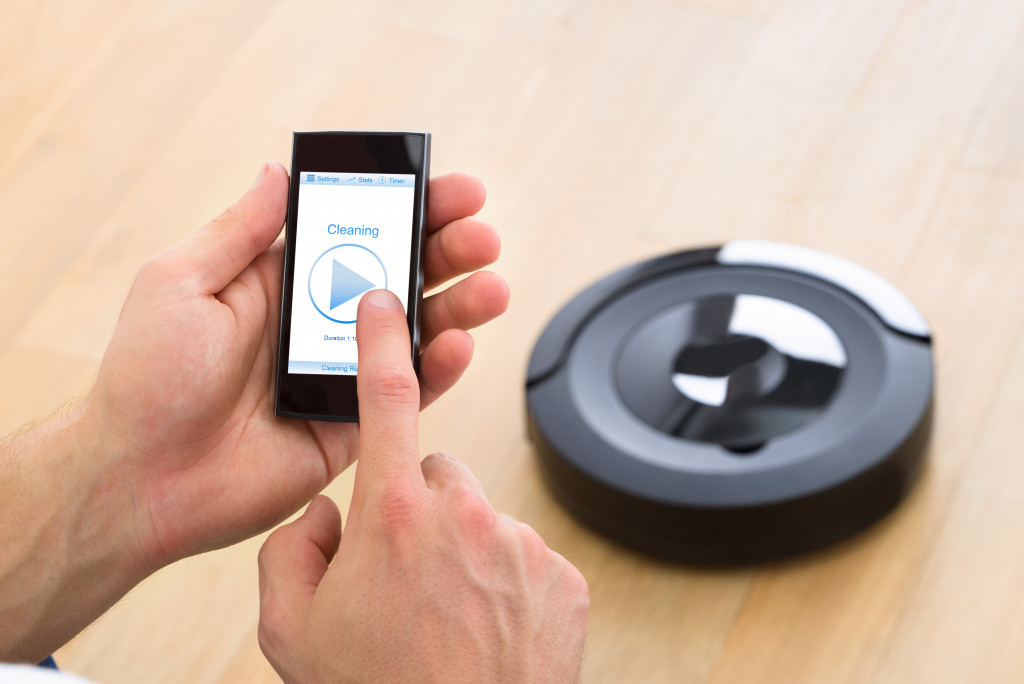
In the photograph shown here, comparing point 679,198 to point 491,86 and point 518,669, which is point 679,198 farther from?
point 518,669

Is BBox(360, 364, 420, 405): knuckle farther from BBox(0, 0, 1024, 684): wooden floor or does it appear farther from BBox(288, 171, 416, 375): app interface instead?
BBox(0, 0, 1024, 684): wooden floor

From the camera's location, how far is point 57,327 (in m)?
1.53

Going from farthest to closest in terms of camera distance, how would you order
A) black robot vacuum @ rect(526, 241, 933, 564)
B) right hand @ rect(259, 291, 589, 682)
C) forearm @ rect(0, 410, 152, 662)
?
black robot vacuum @ rect(526, 241, 933, 564), forearm @ rect(0, 410, 152, 662), right hand @ rect(259, 291, 589, 682)

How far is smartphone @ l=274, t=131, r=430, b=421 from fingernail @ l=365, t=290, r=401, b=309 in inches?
5.3

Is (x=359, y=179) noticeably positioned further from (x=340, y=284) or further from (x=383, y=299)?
(x=383, y=299)

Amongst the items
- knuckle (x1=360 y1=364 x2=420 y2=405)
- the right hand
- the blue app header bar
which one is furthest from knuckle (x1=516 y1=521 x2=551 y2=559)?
the blue app header bar

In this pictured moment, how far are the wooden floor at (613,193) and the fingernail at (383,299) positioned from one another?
1.73 ft

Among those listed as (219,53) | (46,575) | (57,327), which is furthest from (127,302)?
(219,53)

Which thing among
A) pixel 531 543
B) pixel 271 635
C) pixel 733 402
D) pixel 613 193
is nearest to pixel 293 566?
pixel 271 635

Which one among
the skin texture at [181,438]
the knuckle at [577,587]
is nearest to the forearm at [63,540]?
the skin texture at [181,438]

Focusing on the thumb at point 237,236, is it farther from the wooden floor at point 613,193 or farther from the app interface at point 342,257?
the wooden floor at point 613,193

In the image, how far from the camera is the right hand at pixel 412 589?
2.25 ft

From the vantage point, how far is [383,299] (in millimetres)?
782

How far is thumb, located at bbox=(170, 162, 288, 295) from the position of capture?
91 centimetres
